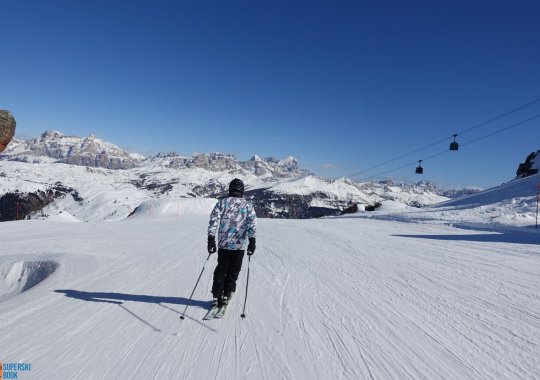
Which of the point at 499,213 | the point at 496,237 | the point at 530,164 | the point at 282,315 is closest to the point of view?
the point at 282,315

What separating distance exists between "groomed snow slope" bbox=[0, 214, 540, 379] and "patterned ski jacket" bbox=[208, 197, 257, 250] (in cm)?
130

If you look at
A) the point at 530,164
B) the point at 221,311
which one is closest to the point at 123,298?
the point at 221,311

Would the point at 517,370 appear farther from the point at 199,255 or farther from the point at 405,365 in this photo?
the point at 199,255

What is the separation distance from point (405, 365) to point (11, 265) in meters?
12.5

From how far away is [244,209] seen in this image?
20.5ft

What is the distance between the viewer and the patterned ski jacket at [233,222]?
6.14 metres

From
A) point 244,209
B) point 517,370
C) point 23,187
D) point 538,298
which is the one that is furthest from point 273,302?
point 23,187

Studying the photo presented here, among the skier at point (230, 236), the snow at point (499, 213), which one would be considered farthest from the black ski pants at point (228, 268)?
the snow at point (499, 213)

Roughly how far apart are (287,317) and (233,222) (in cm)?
196

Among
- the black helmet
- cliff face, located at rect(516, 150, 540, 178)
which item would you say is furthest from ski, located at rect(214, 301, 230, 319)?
cliff face, located at rect(516, 150, 540, 178)

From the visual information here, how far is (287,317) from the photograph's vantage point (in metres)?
5.75

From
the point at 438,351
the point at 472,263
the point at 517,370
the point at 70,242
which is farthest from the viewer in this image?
the point at 70,242

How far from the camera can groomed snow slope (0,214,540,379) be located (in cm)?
418

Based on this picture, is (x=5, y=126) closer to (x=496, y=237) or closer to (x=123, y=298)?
(x=123, y=298)
